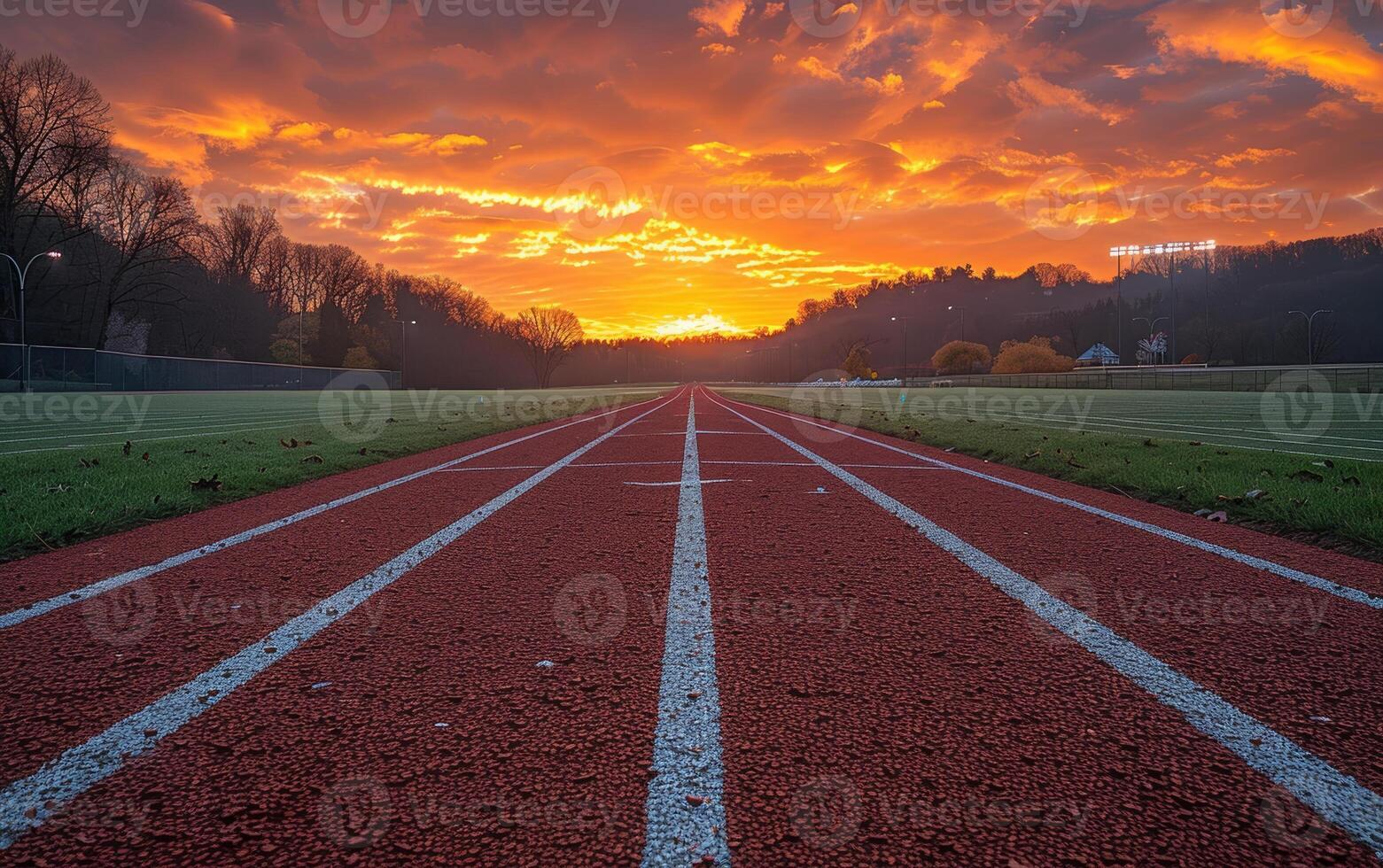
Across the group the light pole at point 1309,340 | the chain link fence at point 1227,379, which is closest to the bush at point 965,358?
the light pole at point 1309,340

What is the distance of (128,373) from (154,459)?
42.4 m

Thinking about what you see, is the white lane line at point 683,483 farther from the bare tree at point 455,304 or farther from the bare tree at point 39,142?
the bare tree at point 455,304

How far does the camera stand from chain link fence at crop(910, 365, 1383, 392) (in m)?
38.3

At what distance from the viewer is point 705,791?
1883mm

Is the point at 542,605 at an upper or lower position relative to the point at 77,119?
lower

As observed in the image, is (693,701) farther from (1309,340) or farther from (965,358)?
(965,358)

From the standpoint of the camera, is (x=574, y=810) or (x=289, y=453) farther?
(x=289, y=453)

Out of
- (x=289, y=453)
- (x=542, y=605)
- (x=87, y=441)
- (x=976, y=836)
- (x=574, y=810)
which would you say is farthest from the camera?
(x=87, y=441)

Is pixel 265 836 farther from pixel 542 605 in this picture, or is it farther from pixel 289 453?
pixel 289 453

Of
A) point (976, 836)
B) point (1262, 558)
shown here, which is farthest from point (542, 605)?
point (1262, 558)

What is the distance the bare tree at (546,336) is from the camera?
420 feet

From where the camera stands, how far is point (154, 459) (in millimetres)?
9273

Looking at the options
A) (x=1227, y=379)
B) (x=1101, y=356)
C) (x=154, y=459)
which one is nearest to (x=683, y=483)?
(x=154, y=459)

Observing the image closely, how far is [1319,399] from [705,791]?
121ft
